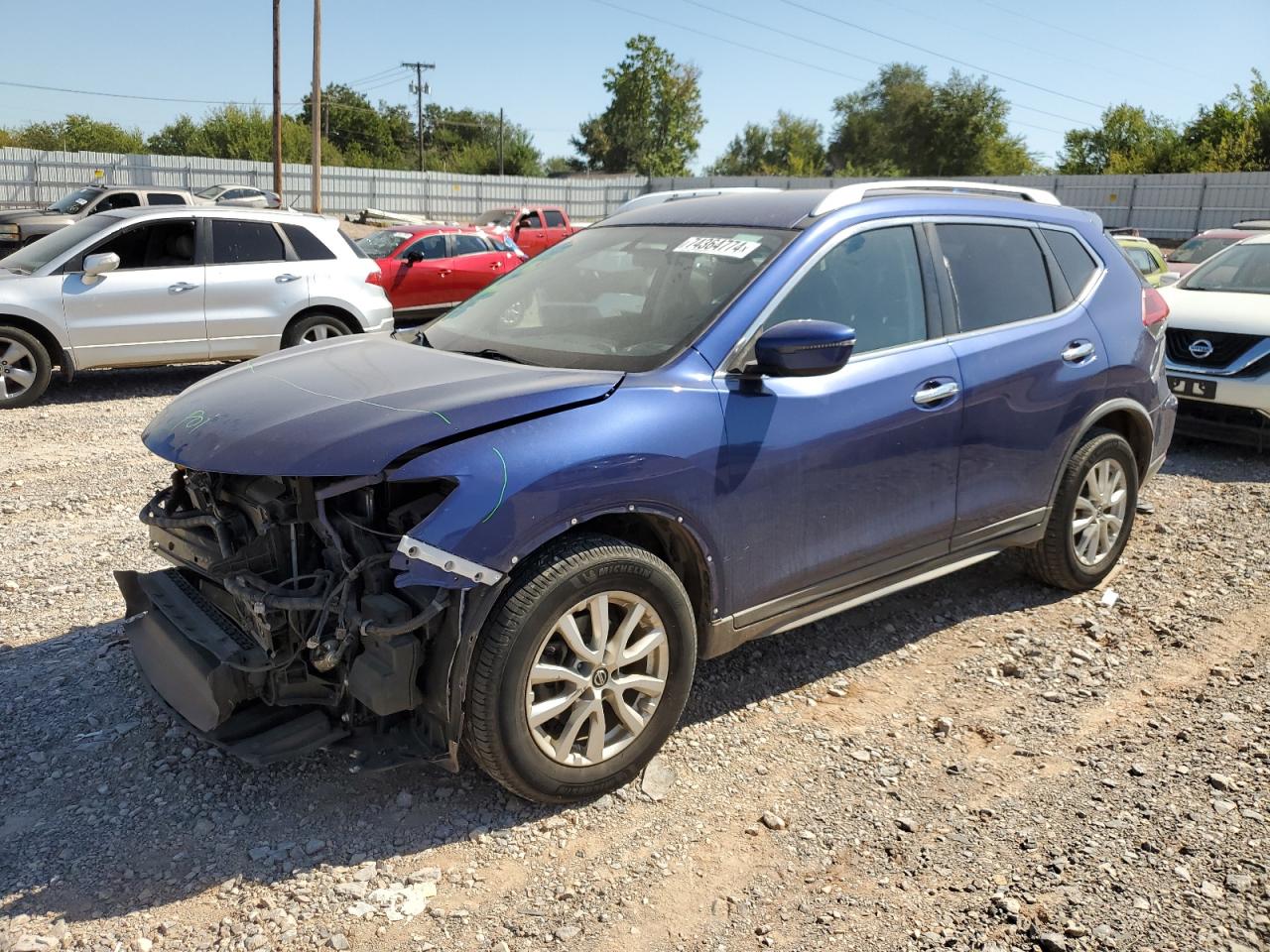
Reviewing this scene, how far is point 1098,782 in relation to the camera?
347cm

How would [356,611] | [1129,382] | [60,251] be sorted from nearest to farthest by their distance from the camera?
[356,611] < [1129,382] < [60,251]

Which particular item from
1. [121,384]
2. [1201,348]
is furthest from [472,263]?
Result: [1201,348]

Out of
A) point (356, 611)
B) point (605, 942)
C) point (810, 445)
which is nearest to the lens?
point (605, 942)

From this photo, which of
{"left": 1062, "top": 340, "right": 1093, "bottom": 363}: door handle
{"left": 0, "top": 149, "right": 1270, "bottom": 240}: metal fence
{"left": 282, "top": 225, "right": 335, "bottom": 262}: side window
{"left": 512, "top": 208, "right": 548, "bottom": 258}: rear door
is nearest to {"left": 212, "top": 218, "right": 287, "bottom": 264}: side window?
{"left": 282, "top": 225, "right": 335, "bottom": 262}: side window

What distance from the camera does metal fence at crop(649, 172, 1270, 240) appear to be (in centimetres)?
3616

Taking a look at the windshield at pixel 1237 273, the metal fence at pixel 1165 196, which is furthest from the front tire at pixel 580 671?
the metal fence at pixel 1165 196

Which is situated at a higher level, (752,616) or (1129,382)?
(1129,382)

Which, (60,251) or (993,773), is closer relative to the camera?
(993,773)

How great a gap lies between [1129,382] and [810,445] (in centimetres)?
226

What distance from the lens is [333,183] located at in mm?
44344

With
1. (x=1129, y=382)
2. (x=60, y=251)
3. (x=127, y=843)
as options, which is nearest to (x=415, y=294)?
(x=60, y=251)

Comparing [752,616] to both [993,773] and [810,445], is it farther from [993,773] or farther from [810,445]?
[993,773]

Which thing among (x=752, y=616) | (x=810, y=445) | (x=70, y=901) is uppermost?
(x=810, y=445)

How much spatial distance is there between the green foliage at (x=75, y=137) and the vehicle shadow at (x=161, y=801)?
2902 inches
